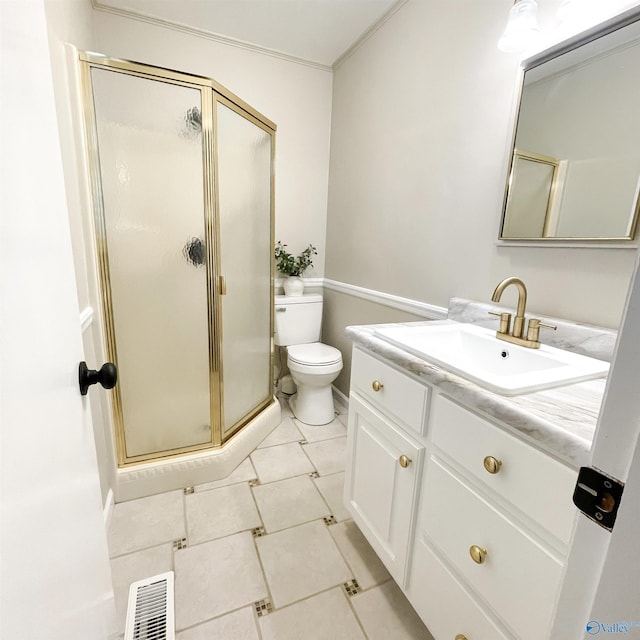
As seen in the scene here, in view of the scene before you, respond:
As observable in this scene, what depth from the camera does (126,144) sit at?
139cm

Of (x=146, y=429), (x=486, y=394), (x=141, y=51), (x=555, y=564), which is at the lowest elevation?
(x=146, y=429)

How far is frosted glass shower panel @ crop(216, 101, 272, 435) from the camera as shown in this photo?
66.3 inches

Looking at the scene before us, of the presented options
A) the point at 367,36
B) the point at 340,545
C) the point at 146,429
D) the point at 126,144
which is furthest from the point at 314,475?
the point at 367,36

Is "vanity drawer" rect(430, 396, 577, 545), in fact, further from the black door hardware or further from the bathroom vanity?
the black door hardware

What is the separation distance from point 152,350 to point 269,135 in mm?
1400

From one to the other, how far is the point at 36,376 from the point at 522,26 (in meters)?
1.59

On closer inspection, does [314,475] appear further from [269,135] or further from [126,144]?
[269,135]

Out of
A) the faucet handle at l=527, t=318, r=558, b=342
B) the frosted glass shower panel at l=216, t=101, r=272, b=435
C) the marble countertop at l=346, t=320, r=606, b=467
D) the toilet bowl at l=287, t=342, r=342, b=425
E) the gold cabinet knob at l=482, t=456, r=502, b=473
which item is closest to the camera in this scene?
the marble countertop at l=346, t=320, r=606, b=467

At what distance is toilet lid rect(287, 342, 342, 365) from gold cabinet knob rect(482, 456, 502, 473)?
1.43 m

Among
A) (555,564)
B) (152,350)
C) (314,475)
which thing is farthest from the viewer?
(314,475)

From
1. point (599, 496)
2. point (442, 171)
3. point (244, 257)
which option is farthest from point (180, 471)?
point (442, 171)

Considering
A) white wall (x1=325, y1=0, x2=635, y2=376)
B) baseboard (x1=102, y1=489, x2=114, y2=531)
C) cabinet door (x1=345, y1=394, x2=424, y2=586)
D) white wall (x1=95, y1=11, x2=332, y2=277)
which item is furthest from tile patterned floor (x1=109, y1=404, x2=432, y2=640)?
white wall (x1=95, y1=11, x2=332, y2=277)

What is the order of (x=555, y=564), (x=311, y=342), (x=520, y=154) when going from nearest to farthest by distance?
(x=555, y=564) < (x=520, y=154) < (x=311, y=342)

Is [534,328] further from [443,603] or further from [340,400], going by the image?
[340,400]
